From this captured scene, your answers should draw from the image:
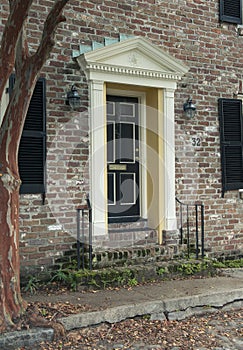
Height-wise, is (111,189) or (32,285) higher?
(111,189)

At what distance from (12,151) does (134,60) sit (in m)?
3.02

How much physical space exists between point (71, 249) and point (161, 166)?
6.31 ft

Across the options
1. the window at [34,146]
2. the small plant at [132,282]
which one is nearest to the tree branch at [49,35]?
the window at [34,146]

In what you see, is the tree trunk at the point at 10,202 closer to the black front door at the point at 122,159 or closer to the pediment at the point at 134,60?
the pediment at the point at 134,60

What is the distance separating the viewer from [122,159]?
7027 millimetres

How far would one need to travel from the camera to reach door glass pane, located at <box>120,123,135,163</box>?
7.04 meters

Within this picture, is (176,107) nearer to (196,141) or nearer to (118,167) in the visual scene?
(196,141)

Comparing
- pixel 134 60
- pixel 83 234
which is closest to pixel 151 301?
pixel 83 234

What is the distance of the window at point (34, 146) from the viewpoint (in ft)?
19.2

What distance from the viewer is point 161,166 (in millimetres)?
6949

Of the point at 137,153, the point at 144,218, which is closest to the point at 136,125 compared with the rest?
the point at 137,153

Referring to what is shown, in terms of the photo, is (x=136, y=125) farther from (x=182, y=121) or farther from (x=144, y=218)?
(x=144, y=218)

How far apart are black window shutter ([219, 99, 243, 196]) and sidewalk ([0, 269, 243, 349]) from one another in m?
2.09

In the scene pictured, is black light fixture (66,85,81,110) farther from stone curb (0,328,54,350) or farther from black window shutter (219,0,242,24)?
black window shutter (219,0,242,24)
